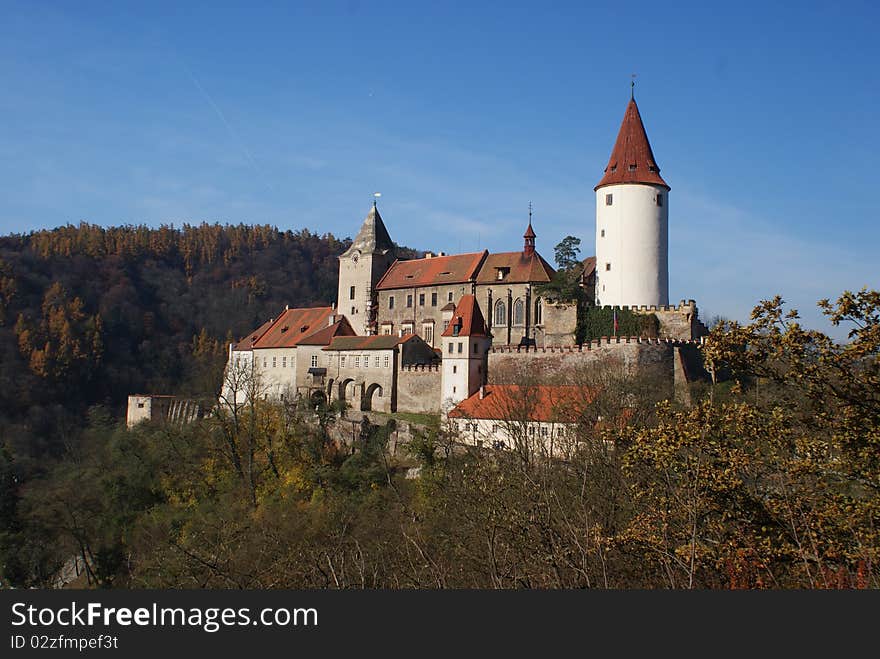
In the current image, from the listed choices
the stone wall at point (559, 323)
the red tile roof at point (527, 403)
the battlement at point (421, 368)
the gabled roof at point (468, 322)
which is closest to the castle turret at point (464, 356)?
the gabled roof at point (468, 322)

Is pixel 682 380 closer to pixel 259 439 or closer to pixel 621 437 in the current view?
pixel 259 439

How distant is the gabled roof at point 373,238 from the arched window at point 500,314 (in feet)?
34.4

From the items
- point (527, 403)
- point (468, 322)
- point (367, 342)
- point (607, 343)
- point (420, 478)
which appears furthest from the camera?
point (367, 342)

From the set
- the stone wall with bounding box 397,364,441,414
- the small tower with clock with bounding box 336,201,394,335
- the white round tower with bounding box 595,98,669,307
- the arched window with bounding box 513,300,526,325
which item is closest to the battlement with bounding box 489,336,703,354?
the white round tower with bounding box 595,98,669,307

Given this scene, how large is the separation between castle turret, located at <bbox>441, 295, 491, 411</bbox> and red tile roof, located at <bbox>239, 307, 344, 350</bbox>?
12698mm

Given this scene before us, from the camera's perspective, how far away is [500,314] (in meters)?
45.5

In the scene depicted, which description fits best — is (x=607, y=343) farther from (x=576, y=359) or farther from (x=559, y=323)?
(x=559, y=323)

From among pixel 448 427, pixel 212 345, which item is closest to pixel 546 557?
pixel 448 427

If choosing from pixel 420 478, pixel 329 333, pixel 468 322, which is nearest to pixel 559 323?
pixel 468 322

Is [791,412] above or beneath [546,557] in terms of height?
above

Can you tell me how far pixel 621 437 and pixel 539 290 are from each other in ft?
104

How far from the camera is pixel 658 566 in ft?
35.4

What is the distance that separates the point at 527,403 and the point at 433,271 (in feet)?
59.4

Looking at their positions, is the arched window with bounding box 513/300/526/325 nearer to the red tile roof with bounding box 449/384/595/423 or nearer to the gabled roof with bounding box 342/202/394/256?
the red tile roof with bounding box 449/384/595/423
